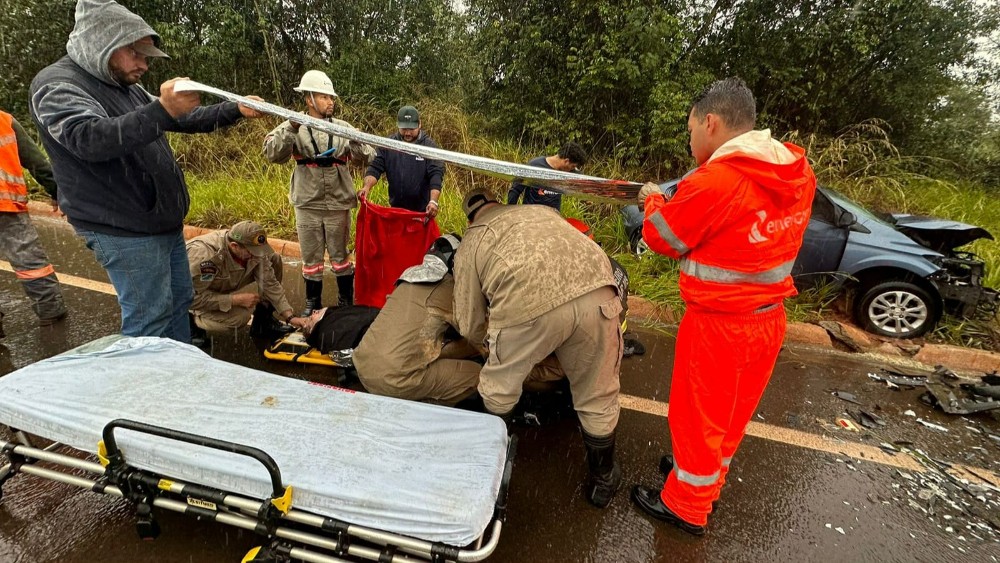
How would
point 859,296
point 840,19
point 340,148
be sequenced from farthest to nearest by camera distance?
point 840,19
point 859,296
point 340,148

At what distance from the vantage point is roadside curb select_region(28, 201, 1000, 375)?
386 cm

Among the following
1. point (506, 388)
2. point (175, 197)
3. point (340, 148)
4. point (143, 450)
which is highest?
point (340, 148)

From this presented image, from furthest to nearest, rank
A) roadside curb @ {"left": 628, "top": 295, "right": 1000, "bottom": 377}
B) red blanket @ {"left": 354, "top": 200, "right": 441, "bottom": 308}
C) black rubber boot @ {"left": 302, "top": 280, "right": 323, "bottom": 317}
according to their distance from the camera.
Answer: black rubber boot @ {"left": 302, "top": 280, "right": 323, "bottom": 317} → roadside curb @ {"left": 628, "top": 295, "right": 1000, "bottom": 377} → red blanket @ {"left": 354, "top": 200, "right": 441, "bottom": 308}

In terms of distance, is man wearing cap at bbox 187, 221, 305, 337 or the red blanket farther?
the red blanket

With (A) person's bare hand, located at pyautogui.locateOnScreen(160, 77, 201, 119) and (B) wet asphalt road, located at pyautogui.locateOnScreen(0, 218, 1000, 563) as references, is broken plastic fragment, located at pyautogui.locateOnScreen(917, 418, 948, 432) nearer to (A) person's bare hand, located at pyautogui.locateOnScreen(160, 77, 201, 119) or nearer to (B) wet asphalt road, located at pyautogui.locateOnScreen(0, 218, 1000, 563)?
(B) wet asphalt road, located at pyautogui.locateOnScreen(0, 218, 1000, 563)

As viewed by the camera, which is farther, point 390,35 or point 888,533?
point 390,35

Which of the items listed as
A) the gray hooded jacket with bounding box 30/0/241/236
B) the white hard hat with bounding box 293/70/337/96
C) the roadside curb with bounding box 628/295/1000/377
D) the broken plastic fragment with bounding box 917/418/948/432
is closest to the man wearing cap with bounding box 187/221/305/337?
the gray hooded jacket with bounding box 30/0/241/236

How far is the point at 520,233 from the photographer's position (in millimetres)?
2035

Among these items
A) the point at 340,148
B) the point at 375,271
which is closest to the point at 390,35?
the point at 340,148

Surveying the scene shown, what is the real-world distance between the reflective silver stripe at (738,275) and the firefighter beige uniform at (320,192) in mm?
2767

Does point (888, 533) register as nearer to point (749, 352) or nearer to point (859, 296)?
point (749, 352)

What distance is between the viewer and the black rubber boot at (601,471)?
2158 mm

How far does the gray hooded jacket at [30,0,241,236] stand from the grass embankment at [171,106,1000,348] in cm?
279

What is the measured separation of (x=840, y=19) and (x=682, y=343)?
775cm
